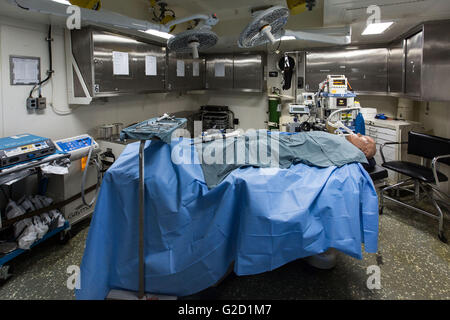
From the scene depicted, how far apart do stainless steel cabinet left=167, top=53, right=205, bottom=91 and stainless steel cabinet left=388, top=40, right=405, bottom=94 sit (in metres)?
3.05

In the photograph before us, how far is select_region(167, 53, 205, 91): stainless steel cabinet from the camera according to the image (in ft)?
14.0

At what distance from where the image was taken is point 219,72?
5.27 metres

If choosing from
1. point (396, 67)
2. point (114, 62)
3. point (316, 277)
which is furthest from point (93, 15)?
point (396, 67)

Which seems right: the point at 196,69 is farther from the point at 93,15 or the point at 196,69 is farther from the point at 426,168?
the point at 426,168

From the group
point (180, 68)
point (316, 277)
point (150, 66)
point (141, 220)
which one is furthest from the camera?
point (180, 68)

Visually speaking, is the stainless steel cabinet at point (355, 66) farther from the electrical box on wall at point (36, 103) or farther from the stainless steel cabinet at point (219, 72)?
the electrical box on wall at point (36, 103)

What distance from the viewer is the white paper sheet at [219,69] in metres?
5.24

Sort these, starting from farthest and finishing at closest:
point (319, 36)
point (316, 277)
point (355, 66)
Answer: point (355, 66) < point (319, 36) < point (316, 277)

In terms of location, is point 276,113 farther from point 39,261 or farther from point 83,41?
point 39,261

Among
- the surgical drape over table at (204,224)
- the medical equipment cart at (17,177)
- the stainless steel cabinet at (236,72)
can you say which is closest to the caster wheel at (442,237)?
the surgical drape over table at (204,224)

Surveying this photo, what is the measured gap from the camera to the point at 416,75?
11.5ft

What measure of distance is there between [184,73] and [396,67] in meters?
3.15

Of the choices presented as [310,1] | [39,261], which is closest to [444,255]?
[310,1]

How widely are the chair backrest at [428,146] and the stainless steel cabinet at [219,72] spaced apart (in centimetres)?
301
